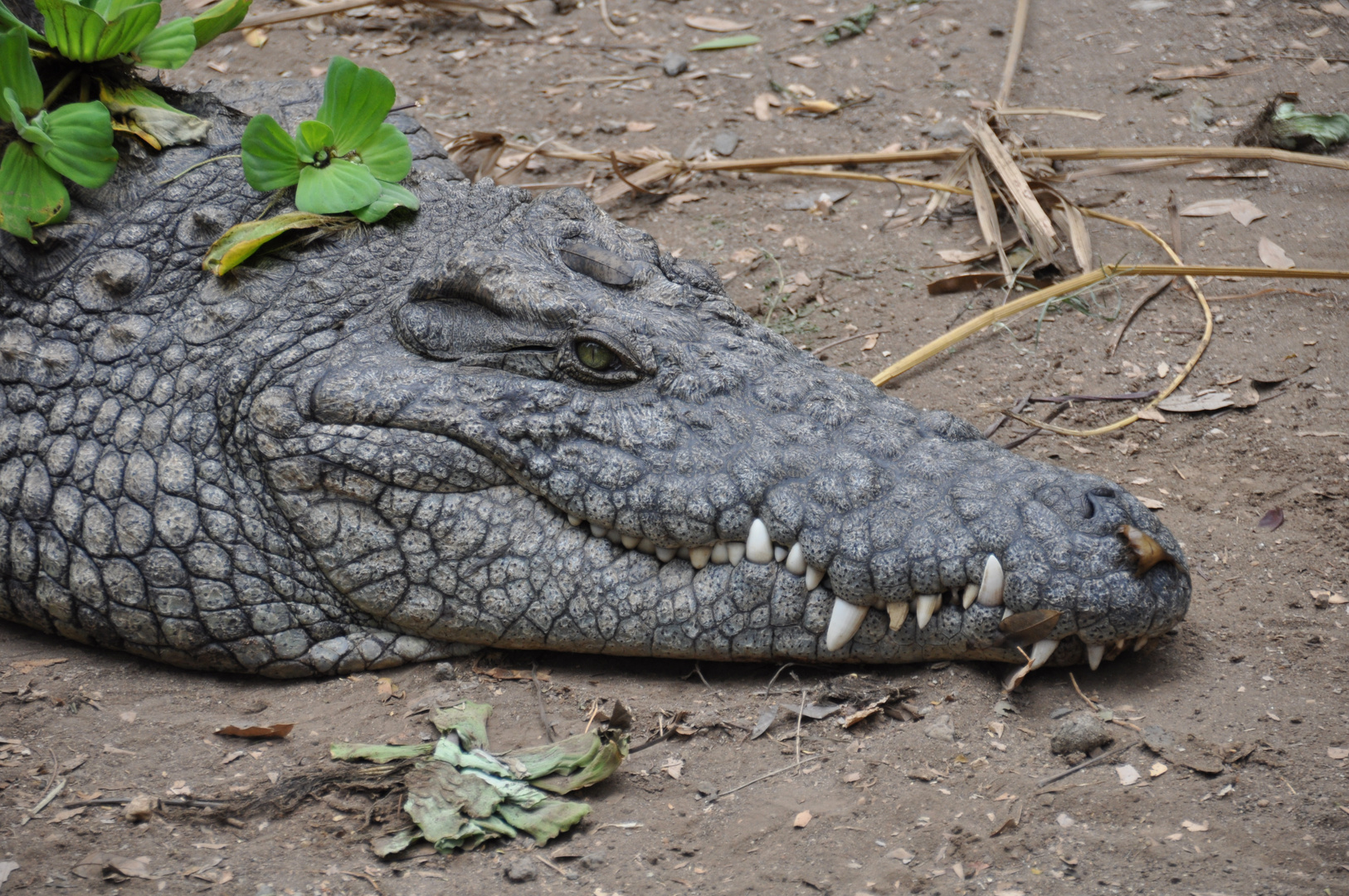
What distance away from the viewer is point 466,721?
268cm

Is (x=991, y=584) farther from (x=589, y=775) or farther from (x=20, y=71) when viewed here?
(x=20, y=71)

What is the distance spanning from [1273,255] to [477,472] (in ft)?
11.0

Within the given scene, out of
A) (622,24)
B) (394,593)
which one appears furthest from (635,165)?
(394,593)

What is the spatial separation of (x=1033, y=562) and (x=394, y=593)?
1.62m

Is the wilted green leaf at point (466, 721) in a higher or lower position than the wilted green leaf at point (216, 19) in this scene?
lower

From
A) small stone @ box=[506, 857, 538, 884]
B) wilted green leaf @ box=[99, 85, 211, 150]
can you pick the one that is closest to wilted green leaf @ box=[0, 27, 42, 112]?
wilted green leaf @ box=[99, 85, 211, 150]

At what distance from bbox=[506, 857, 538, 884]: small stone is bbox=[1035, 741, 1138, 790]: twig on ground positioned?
3.44ft

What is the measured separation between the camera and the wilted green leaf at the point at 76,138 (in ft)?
10.4

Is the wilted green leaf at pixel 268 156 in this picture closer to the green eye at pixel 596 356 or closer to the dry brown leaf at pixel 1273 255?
the green eye at pixel 596 356

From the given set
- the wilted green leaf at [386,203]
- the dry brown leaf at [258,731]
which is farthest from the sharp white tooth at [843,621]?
the wilted green leaf at [386,203]

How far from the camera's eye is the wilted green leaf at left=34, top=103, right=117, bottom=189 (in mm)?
3160

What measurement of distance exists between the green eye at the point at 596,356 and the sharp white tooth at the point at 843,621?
834 millimetres

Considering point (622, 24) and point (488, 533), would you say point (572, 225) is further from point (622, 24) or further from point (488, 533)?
point (622, 24)

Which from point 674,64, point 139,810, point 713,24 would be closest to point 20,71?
point 139,810
